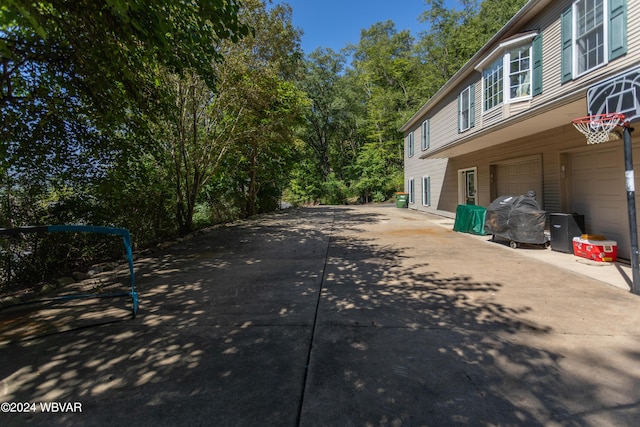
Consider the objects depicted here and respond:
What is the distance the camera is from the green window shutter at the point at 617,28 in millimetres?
6445

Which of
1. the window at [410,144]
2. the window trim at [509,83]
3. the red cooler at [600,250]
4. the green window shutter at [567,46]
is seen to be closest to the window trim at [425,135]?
the window at [410,144]

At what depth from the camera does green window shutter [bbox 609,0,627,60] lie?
21.1ft

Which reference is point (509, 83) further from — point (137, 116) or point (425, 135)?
point (137, 116)

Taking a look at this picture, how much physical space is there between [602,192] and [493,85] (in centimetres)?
533

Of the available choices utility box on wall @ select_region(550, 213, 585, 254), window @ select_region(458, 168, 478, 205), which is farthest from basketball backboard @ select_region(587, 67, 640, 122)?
window @ select_region(458, 168, 478, 205)

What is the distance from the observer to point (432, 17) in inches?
1177

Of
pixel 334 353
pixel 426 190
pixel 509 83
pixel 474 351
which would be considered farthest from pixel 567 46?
pixel 426 190

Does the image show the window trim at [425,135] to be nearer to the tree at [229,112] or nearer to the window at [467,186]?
the window at [467,186]

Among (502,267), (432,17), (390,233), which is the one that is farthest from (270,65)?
(432,17)

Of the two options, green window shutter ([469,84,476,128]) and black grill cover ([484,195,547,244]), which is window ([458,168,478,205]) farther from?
black grill cover ([484,195,547,244])

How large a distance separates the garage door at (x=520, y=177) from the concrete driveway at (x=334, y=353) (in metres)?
4.44

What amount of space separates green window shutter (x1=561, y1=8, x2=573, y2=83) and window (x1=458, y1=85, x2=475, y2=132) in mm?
4312

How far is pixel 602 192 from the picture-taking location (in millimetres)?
6836

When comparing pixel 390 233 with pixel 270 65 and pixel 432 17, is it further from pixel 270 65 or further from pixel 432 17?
pixel 432 17
